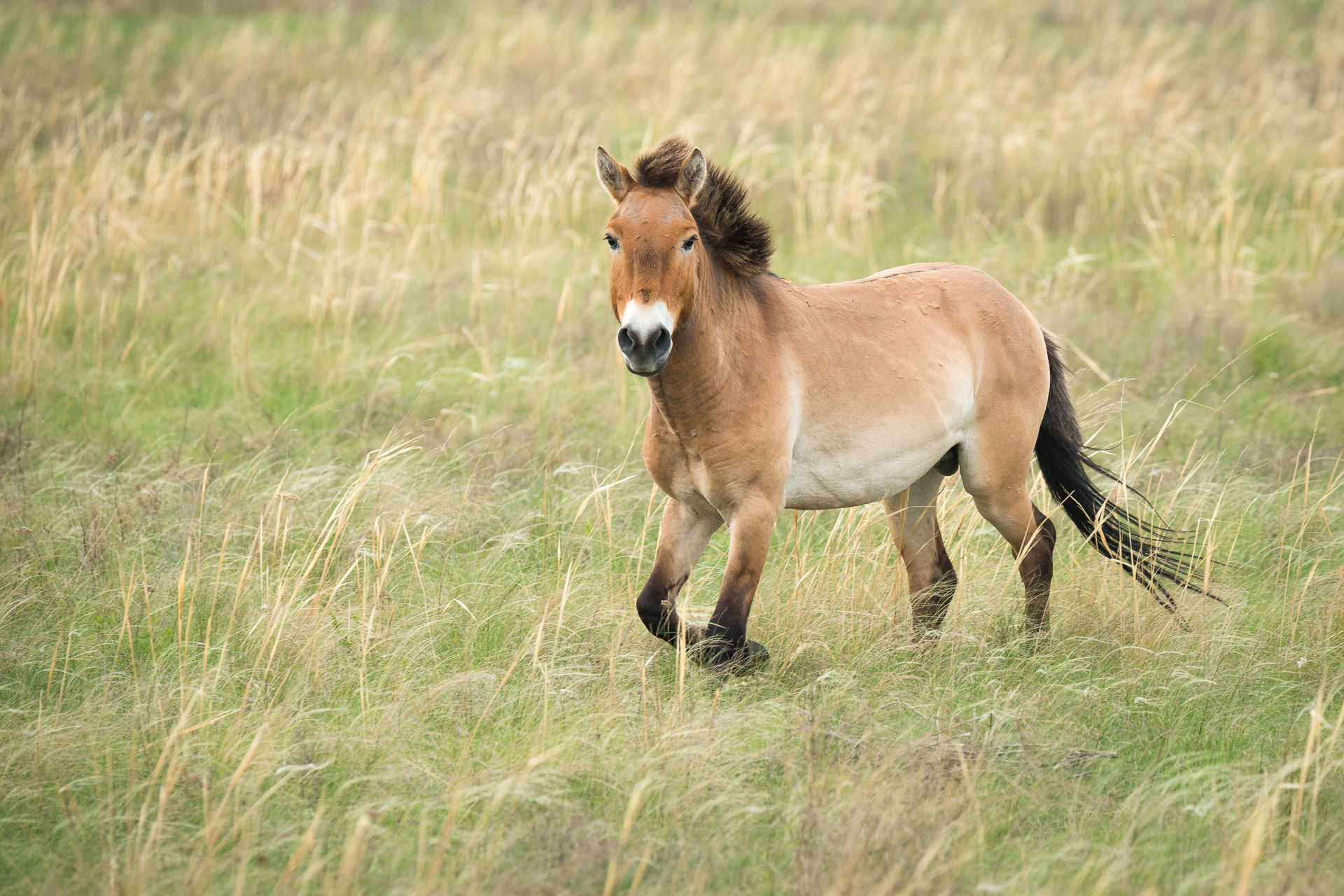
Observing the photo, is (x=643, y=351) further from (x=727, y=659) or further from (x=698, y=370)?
(x=727, y=659)

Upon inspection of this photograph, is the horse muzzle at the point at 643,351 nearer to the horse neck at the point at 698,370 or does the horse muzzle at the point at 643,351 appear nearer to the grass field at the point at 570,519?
the horse neck at the point at 698,370

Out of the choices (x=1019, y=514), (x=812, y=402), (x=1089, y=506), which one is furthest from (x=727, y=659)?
(x=1089, y=506)

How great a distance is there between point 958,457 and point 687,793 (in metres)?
1.99

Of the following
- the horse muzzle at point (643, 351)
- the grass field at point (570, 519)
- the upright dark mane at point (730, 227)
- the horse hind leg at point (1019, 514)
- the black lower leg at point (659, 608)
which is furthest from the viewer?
the horse hind leg at point (1019, 514)

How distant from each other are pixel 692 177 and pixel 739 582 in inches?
53.5

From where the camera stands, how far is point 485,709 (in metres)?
3.27

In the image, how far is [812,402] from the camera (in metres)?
3.71

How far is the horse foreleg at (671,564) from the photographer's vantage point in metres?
3.58

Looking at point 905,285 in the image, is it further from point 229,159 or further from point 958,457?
point 229,159

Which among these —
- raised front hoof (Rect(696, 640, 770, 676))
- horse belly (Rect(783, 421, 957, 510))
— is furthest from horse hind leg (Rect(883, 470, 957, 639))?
raised front hoof (Rect(696, 640, 770, 676))

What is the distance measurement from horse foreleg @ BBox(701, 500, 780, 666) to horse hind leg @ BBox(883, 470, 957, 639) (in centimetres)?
97

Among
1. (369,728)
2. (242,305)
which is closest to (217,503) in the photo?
(369,728)

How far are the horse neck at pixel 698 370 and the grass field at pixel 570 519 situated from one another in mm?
469

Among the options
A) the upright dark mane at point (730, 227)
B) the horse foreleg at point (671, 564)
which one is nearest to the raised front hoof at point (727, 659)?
the horse foreleg at point (671, 564)
